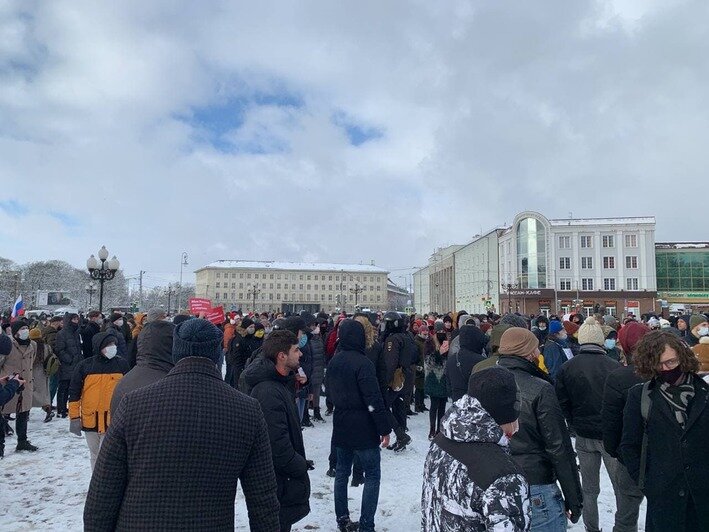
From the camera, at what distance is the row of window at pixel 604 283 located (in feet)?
182

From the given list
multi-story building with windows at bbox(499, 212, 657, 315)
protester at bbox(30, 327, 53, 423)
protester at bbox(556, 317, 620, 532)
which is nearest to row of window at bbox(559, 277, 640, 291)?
multi-story building with windows at bbox(499, 212, 657, 315)

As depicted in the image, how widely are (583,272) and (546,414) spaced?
58891 millimetres

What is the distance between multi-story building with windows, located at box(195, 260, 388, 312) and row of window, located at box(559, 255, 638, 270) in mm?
67335

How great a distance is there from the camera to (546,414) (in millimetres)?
3305

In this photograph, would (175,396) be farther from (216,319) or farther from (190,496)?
(216,319)

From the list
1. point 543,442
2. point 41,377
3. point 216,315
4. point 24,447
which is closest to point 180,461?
point 543,442

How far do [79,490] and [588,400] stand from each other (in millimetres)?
5985

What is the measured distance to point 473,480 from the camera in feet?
6.67

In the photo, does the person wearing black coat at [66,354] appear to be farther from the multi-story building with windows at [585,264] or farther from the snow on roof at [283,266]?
the snow on roof at [283,266]

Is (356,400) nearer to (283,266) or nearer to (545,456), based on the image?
(545,456)

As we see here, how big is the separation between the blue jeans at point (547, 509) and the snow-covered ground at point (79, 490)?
2.08 meters

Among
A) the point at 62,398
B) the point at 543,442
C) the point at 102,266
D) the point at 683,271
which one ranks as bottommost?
the point at 62,398

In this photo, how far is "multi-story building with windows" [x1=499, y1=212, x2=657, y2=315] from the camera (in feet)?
181

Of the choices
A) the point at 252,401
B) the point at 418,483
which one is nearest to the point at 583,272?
the point at 418,483
